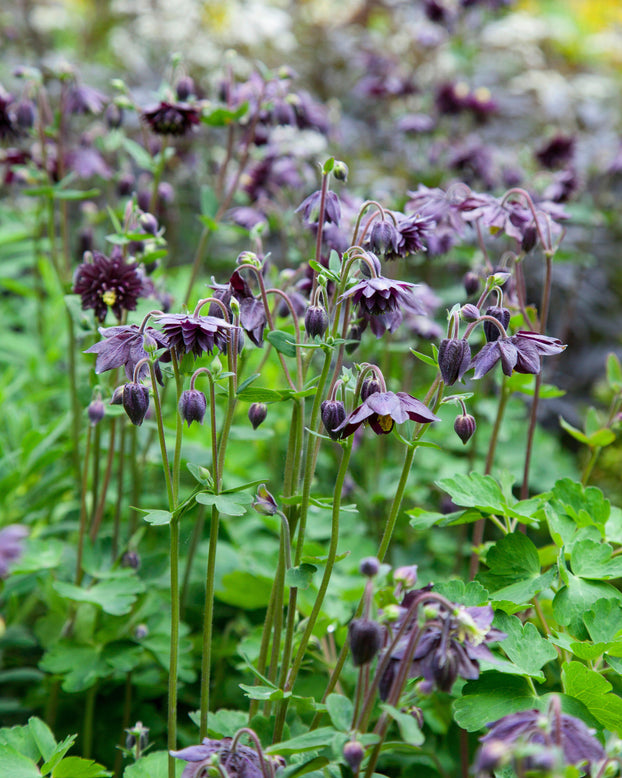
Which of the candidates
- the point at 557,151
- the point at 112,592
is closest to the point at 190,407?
the point at 112,592

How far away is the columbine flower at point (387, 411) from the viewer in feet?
3.67

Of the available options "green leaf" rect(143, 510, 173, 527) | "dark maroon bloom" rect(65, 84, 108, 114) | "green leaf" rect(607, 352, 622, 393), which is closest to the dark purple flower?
"green leaf" rect(143, 510, 173, 527)

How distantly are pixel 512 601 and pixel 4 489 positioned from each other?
4.83ft

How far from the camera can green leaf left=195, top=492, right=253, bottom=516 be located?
1242 mm

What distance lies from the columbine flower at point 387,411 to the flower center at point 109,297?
0.67 metres

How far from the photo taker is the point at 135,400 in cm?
125

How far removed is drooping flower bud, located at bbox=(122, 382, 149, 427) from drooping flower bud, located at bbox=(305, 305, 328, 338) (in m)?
0.30

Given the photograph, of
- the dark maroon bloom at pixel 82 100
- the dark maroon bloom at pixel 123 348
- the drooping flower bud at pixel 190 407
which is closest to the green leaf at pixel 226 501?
the drooping flower bud at pixel 190 407

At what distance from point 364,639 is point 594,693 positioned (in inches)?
21.1

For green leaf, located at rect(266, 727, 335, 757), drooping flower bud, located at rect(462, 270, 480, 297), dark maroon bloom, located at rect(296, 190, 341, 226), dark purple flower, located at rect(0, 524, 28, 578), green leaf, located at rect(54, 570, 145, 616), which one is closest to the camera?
dark purple flower, located at rect(0, 524, 28, 578)

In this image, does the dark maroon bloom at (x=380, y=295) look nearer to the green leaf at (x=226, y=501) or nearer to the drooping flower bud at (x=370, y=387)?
the drooping flower bud at (x=370, y=387)

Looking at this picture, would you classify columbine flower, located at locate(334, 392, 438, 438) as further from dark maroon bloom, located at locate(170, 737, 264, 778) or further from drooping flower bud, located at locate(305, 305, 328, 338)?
dark maroon bloom, located at locate(170, 737, 264, 778)

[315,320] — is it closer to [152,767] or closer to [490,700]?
[490,700]

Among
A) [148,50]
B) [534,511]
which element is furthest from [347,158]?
[534,511]
